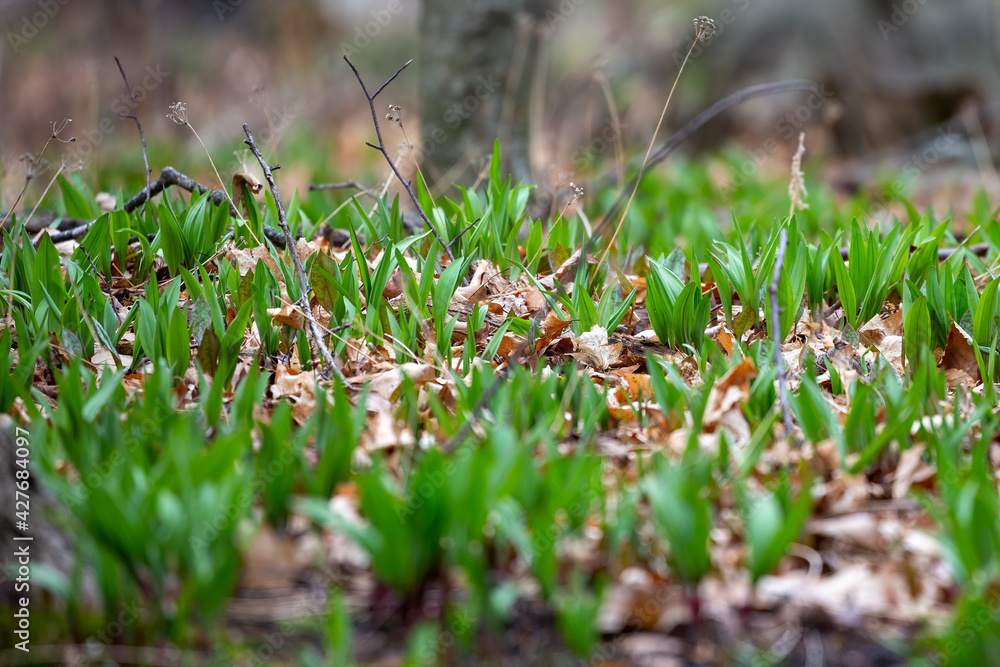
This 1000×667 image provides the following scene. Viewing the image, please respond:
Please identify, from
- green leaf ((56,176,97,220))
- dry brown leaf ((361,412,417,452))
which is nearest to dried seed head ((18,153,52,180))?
green leaf ((56,176,97,220))

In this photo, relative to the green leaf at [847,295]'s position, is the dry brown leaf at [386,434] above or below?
below

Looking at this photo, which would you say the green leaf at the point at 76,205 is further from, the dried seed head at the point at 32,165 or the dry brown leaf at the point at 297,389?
the dry brown leaf at the point at 297,389

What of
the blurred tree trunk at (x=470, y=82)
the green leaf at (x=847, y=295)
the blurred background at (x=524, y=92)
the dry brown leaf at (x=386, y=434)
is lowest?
the dry brown leaf at (x=386, y=434)

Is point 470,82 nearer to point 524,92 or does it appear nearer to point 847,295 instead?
point 524,92

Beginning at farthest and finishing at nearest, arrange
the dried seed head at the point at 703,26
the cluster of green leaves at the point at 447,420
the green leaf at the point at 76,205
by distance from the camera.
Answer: the green leaf at the point at 76,205
the dried seed head at the point at 703,26
the cluster of green leaves at the point at 447,420

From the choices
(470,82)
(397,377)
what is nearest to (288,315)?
(397,377)

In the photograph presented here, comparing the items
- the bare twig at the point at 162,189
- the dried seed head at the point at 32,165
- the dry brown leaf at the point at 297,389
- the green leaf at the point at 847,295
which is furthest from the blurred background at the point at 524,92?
the dry brown leaf at the point at 297,389

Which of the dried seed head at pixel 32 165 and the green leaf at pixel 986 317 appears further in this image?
the dried seed head at pixel 32 165

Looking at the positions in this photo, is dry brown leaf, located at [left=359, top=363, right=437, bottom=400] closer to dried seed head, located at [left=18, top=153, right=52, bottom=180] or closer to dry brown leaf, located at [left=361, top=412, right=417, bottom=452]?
dry brown leaf, located at [left=361, top=412, right=417, bottom=452]

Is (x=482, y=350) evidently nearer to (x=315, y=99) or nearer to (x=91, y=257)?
(x=91, y=257)
